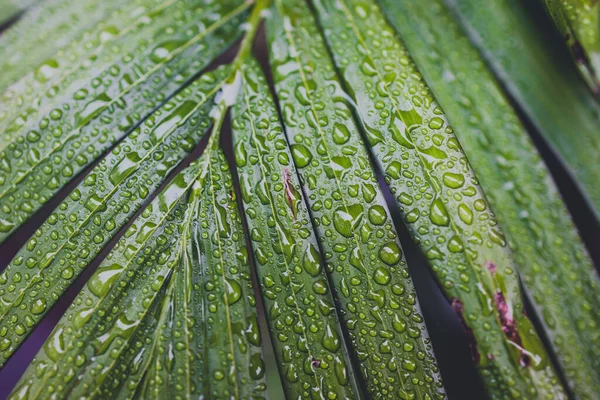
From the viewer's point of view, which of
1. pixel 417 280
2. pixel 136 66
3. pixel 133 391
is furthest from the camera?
pixel 417 280

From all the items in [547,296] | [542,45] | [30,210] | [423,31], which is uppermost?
[30,210]

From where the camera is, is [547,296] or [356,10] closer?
[547,296]

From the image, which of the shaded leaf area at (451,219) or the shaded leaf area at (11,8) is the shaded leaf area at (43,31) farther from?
the shaded leaf area at (451,219)

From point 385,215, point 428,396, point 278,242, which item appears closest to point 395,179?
point 385,215

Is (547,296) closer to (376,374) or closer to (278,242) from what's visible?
(376,374)

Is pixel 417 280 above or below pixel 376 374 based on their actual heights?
below

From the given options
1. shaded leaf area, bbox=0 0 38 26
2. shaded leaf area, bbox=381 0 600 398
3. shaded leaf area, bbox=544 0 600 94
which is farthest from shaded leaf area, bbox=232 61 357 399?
shaded leaf area, bbox=0 0 38 26

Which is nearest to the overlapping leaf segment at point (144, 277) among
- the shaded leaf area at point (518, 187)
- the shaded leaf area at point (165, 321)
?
the shaded leaf area at point (165, 321)

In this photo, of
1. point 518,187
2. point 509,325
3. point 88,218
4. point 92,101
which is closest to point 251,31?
point 92,101
